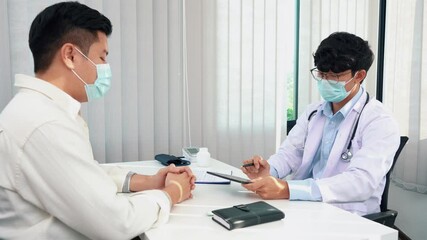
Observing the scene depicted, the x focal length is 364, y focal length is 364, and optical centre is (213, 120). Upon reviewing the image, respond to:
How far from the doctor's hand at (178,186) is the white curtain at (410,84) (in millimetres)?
1822

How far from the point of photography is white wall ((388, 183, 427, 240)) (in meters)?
2.49

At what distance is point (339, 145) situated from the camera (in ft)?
5.03

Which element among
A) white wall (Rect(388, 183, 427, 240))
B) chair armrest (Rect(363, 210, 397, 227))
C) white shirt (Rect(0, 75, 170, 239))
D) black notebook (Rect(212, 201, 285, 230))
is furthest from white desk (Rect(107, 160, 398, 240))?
white wall (Rect(388, 183, 427, 240))

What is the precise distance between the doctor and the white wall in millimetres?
1201

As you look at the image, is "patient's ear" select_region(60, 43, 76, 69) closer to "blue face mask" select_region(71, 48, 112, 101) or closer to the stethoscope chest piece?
"blue face mask" select_region(71, 48, 112, 101)

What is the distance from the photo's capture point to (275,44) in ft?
8.43

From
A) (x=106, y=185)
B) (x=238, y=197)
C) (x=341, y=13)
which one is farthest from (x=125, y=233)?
(x=341, y=13)

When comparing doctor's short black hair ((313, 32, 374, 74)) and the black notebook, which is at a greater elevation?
doctor's short black hair ((313, 32, 374, 74))

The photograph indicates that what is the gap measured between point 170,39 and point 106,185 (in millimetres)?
1549

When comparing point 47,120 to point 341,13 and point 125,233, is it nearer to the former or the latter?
point 125,233

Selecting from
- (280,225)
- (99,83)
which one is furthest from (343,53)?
(99,83)

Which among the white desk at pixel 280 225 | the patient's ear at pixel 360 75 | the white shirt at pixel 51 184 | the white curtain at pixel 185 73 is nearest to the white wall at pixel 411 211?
the white curtain at pixel 185 73

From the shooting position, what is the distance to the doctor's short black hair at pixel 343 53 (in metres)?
1.54

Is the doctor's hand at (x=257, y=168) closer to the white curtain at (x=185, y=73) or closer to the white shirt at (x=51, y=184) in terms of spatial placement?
the white shirt at (x=51, y=184)
